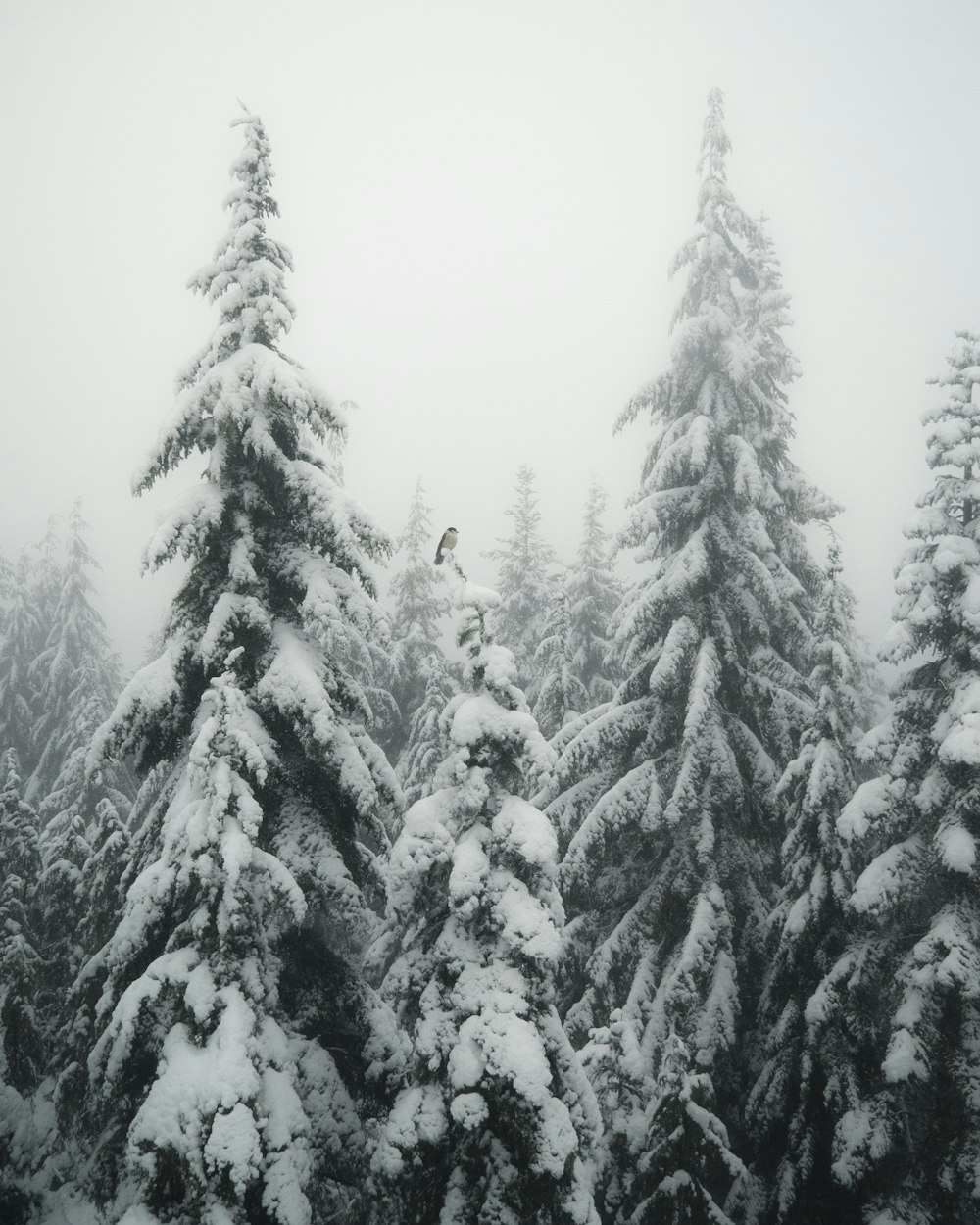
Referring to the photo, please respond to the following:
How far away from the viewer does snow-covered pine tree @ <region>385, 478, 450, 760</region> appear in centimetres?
2427

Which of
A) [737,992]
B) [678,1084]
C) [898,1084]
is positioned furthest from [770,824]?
[678,1084]

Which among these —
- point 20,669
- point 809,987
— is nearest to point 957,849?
point 809,987

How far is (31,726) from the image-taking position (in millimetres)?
30438

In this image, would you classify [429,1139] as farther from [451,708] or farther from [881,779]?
[881,779]

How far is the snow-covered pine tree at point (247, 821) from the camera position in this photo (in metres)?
5.62

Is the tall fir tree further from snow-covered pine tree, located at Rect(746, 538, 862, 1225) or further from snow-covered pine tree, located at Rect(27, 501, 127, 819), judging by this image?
snow-covered pine tree, located at Rect(27, 501, 127, 819)

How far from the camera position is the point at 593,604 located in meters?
21.7

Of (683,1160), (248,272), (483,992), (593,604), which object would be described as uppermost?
(593,604)

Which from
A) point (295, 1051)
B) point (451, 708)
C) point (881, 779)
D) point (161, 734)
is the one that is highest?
point (881, 779)

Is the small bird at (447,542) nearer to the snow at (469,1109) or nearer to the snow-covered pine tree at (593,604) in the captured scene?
the snow at (469,1109)

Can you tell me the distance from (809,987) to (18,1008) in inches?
496

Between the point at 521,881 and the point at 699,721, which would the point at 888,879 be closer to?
the point at 699,721

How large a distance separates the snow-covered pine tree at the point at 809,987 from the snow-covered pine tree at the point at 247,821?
5.72 metres

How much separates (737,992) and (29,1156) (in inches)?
366
